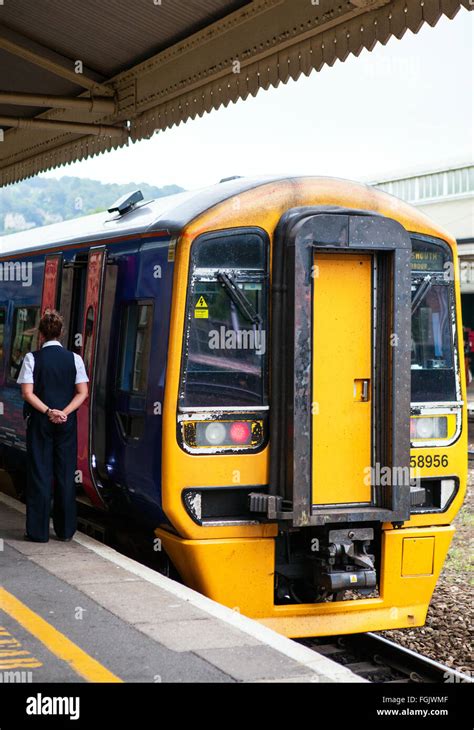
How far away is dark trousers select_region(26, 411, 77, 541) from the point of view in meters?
7.64

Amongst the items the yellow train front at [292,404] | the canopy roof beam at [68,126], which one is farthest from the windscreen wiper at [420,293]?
the canopy roof beam at [68,126]

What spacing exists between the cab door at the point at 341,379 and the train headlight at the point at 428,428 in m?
0.48

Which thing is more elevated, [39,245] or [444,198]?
[444,198]

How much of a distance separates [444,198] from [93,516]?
22.7 m

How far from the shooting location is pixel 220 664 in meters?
4.99

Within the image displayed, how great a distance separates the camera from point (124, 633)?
5520 millimetres

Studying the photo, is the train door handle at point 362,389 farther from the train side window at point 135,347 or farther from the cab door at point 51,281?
the cab door at point 51,281

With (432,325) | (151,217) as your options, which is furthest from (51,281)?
(432,325)

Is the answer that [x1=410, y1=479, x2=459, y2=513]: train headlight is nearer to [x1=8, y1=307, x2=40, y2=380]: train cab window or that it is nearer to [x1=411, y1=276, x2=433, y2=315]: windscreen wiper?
[x1=411, y1=276, x2=433, y2=315]: windscreen wiper

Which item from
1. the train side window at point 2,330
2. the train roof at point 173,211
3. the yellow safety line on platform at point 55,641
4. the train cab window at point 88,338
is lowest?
the yellow safety line on platform at point 55,641

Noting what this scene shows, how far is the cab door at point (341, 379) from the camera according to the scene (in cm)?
682
